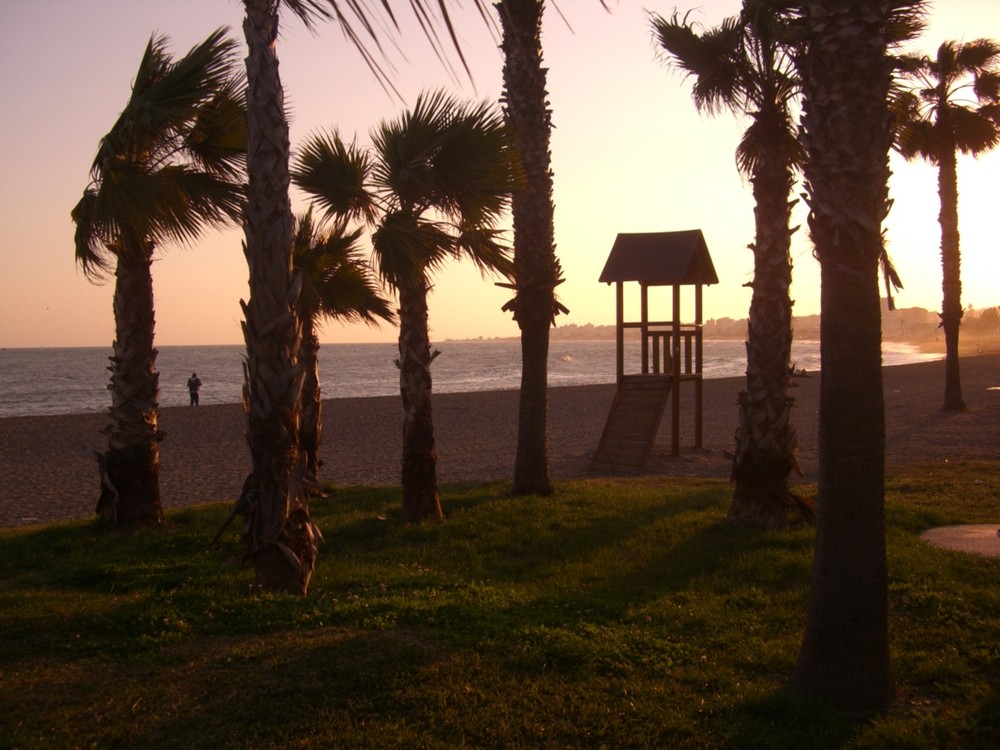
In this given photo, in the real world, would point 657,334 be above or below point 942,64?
below

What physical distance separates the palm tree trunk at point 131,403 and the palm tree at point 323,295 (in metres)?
2.70

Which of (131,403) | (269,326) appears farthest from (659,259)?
(269,326)

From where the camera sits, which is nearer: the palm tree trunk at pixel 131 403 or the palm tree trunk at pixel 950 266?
the palm tree trunk at pixel 131 403

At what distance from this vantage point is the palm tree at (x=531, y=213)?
38.9ft

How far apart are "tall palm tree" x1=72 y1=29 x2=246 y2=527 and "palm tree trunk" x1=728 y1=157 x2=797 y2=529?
5981mm

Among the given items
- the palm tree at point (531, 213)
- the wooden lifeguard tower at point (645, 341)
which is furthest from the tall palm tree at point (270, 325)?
the wooden lifeguard tower at point (645, 341)

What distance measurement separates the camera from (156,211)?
8320mm

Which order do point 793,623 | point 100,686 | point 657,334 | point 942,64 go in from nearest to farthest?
point 100,686, point 793,623, point 657,334, point 942,64

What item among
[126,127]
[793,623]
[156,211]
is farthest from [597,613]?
[126,127]

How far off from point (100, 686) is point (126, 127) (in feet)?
19.5

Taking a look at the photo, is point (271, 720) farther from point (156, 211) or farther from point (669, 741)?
point (156, 211)

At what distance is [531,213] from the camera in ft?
39.2

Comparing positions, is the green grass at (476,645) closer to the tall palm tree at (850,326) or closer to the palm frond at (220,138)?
the tall palm tree at (850,326)

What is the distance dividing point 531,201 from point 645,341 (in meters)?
8.59
